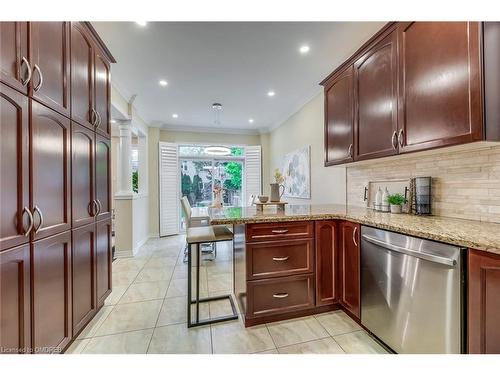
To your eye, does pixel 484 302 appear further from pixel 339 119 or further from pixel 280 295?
pixel 339 119

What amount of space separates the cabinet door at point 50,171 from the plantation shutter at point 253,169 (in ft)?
14.3

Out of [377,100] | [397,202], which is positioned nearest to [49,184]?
[377,100]

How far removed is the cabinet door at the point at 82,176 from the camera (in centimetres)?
156

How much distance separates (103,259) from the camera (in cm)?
201

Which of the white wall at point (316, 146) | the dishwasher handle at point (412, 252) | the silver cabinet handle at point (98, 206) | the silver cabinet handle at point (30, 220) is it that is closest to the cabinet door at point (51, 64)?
the silver cabinet handle at point (30, 220)

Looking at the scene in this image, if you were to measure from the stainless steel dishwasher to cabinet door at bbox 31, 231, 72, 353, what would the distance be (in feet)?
6.90

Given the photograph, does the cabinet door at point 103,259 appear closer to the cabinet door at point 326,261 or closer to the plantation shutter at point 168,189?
the cabinet door at point 326,261

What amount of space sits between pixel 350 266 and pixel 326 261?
0.19 metres

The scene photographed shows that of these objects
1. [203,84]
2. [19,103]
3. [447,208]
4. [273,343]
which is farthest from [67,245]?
[447,208]

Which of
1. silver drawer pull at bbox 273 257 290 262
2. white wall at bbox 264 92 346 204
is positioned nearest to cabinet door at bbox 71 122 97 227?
silver drawer pull at bbox 273 257 290 262

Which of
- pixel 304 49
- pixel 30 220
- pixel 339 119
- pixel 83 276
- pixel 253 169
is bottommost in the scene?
pixel 83 276
